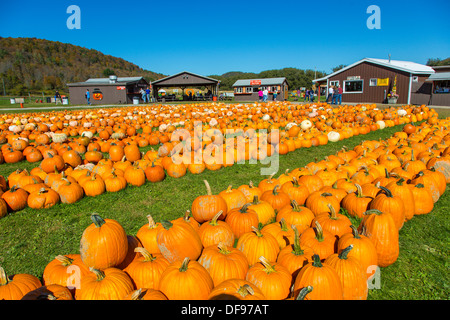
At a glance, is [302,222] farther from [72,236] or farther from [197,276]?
[72,236]

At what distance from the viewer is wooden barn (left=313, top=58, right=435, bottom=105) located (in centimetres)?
2719

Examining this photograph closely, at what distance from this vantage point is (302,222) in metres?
3.76

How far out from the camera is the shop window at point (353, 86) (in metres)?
31.2

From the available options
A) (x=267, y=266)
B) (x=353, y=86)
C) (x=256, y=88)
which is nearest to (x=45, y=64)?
(x=256, y=88)

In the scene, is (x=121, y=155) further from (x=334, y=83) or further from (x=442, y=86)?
(x=334, y=83)

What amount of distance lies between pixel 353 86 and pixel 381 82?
10.8 ft

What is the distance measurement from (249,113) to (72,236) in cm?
1381

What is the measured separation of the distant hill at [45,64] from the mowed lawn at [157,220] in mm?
Result: 72709

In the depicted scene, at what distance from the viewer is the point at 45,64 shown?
93.2m

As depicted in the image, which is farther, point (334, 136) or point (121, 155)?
point (334, 136)

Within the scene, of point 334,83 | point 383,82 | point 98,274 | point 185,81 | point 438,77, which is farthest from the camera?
point 185,81

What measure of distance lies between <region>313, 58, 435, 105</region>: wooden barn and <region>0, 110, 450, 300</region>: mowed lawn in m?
27.0

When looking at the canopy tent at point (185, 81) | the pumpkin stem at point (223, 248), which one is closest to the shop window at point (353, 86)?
the canopy tent at point (185, 81)

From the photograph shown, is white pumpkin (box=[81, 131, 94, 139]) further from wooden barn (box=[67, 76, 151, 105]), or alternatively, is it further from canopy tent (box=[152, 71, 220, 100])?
canopy tent (box=[152, 71, 220, 100])
